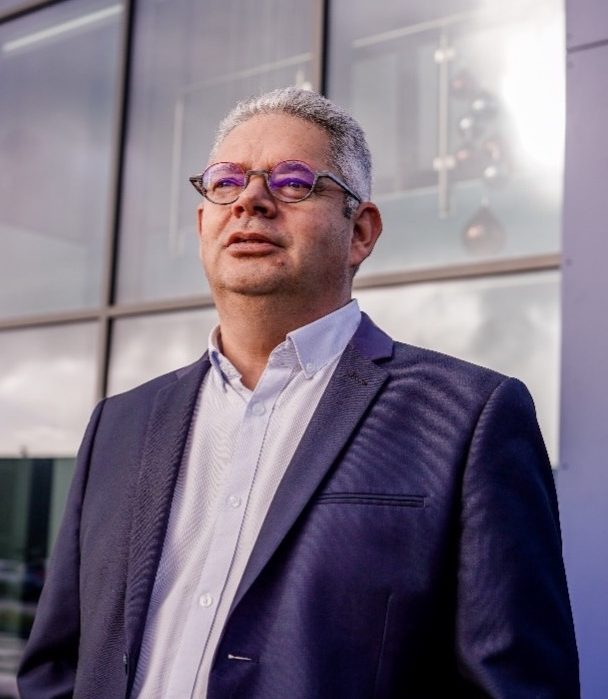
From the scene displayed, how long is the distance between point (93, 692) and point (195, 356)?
274 centimetres

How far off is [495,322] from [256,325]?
1.85 metres

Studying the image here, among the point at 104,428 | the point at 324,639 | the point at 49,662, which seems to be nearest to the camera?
the point at 324,639

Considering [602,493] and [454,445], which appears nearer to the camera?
[454,445]

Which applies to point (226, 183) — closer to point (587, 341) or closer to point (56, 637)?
point (56, 637)

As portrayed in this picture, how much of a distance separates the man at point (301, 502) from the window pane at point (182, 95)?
2509mm

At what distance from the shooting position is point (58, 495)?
200 inches

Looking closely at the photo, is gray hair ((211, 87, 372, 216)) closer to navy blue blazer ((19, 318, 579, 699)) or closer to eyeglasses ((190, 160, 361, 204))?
eyeglasses ((190, 160, 361, 204))

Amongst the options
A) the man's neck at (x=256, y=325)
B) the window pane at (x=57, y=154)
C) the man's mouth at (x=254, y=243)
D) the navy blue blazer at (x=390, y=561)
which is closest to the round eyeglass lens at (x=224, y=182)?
the man's mouth at (x=254, y=243)

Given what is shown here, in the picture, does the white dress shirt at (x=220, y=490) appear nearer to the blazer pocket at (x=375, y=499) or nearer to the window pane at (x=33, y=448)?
the blazer pocket at (x=375, y=499)

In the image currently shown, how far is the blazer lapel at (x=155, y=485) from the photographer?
6.31 ft

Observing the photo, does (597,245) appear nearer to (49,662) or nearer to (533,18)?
(533,18)

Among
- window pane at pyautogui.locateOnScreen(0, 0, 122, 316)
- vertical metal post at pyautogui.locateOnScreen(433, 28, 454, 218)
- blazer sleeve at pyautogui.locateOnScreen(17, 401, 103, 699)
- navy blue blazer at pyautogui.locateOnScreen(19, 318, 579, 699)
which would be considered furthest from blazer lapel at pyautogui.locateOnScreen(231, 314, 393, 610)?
window pane at pyautogui.locateOnScreen(0, 0, 122, 316)

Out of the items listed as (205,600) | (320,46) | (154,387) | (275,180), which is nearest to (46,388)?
(320,46)

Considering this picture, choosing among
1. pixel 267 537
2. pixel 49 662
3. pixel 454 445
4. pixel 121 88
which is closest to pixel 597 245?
pixel 454 445
